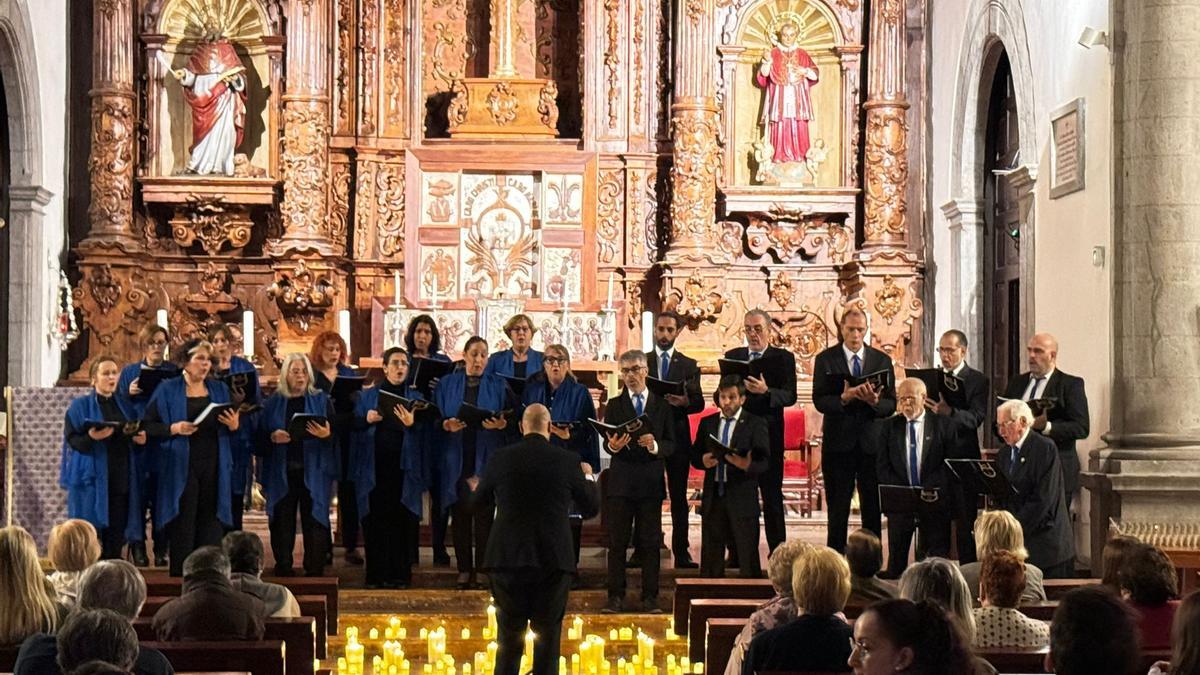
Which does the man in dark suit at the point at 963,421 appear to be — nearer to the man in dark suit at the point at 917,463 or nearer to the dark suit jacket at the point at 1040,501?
the man in dark suit at the point at 917,463

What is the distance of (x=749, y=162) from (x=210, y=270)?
461 centimetres

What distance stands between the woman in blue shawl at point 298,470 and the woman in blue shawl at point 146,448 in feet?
2.03

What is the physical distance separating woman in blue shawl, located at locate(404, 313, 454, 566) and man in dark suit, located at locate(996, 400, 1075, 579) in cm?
311

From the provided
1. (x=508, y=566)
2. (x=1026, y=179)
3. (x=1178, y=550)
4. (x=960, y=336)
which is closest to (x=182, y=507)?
(x=508, y=566)

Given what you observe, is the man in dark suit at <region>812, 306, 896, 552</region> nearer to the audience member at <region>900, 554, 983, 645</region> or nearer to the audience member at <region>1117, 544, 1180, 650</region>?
the audience member at <region>1117, 544, 1180, 650</region>

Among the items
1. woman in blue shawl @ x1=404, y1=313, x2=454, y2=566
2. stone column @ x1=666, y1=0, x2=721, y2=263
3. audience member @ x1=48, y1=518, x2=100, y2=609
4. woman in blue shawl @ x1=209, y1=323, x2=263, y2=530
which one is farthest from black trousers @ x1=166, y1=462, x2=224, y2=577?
stone column @ x1=666, y1=0, x2=721, y2=263

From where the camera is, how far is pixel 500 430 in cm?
966

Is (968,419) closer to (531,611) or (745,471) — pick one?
(745,471)

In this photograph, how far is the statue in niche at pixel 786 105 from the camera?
568 inches

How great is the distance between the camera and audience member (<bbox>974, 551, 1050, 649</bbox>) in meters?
5.44

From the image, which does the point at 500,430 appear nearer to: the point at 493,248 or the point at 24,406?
the point at 24,406

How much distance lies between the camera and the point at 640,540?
30.6ft

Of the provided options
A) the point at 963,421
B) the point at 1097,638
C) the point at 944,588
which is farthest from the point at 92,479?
the point at 1097,638

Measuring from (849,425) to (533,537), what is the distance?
2.69 meters
